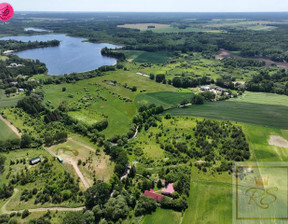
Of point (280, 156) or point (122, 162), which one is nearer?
point (122, 162)

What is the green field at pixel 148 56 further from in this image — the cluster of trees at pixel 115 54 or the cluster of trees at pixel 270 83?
the cluster of trees at pixel 270 83

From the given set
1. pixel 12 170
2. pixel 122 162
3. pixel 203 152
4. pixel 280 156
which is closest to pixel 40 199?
pixel 12 170

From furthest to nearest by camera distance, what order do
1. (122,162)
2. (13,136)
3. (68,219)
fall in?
(13,136) < (122,162) < (68,219)

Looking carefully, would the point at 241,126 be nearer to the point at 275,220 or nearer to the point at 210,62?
Answer: the point at 275,220

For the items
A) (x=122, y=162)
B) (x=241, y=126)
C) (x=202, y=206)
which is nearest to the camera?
(x=202, y=206)

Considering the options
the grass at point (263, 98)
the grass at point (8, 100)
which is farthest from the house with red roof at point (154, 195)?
the grass at point (8, 100)

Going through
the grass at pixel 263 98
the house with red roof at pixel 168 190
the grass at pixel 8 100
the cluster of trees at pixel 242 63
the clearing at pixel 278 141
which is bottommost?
the house with red roof at pixel 168 190

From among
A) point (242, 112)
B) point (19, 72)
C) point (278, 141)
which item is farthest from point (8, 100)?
point (278, 141)
